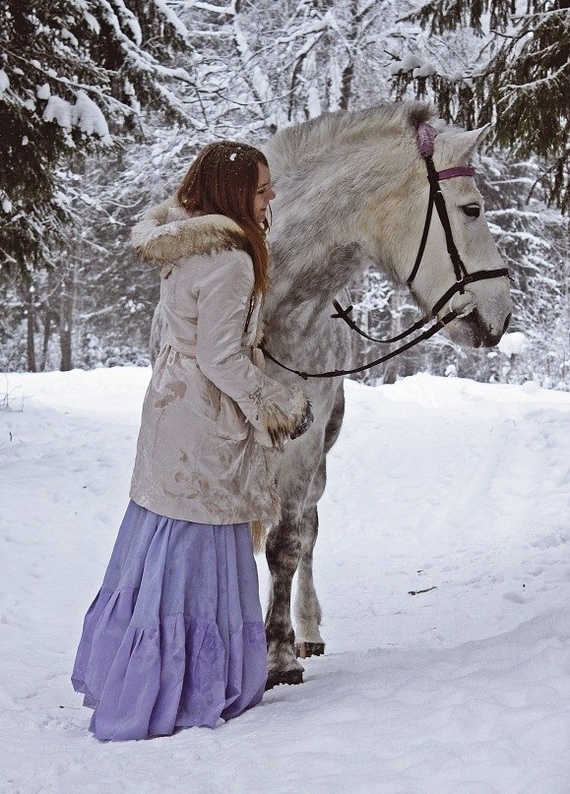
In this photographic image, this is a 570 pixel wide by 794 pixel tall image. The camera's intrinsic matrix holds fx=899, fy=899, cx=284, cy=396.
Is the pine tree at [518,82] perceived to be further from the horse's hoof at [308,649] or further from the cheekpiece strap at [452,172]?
the horse's hoof at [308,649]

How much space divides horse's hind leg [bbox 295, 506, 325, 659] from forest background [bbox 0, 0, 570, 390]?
1955 mm

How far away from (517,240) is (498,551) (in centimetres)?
1602

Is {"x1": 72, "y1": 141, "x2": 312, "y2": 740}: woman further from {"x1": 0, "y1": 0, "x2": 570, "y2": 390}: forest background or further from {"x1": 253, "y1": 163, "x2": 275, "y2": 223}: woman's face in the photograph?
{"x1": 0, "y1": 0, "x2": 570, "y2": 390}: forest background

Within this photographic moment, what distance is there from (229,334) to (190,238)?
14.8 inches

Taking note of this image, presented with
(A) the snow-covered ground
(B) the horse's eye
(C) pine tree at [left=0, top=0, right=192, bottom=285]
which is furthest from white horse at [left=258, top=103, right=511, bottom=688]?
(C) pine tree at [left=0, top=0, right=192, bottom=285]

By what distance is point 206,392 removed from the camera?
3379 millimetres

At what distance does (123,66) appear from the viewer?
7590 millimetres

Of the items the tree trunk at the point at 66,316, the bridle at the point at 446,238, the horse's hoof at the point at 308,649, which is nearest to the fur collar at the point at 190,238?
the bridle at the point at 446,238

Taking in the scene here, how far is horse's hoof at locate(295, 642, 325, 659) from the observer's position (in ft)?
16.8

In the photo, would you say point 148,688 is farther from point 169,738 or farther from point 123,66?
point 123,66

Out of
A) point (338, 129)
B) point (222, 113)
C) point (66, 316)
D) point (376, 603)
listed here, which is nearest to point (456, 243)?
point (338, 129)

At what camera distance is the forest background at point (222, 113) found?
5910 millimetres

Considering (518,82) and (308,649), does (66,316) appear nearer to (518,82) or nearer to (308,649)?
(518,82)

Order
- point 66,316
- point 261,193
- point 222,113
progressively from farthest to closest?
1. point 66,316
2. point 222,113
3. point 261,193
